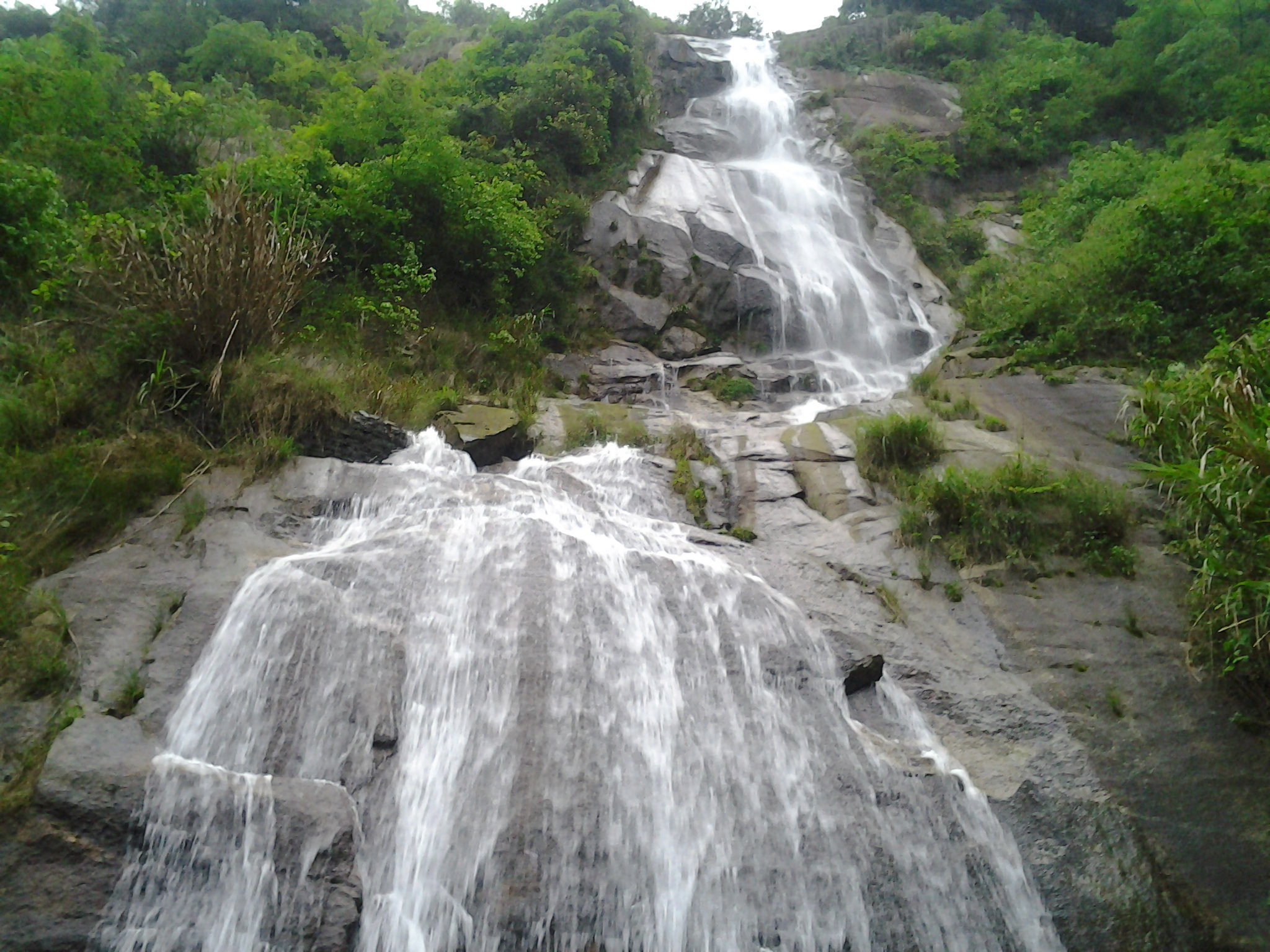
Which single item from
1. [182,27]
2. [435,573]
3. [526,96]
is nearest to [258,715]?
[435,573]

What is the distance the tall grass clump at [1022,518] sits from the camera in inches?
266

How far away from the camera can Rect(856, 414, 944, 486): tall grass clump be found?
8383mm

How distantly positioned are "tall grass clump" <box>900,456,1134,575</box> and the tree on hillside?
1061 inches

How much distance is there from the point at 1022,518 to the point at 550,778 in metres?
5.26

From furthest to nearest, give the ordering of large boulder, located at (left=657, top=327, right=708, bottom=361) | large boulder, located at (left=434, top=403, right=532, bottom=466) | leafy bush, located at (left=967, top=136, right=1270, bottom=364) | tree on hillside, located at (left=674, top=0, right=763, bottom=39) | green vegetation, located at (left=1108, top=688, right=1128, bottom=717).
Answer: tree on hillside, located at (left=674, top=0, right=763, bottom=39)
large boulder, located at (left=657, top=327, right=708, bottom=361)
leafy bush, located at (left=967, top=136, right=1270, bottom=364)
large boulder, located at (left=434, top=403, right=532, bottom=466)
green vegetation, located at (left=1108, top=688, right=1128, bottom=717)

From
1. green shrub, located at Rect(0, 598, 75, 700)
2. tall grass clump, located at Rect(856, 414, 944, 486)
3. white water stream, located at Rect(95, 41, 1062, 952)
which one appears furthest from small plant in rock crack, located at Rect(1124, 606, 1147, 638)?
green shrub, located at Rect(0, 598, 75, 700)

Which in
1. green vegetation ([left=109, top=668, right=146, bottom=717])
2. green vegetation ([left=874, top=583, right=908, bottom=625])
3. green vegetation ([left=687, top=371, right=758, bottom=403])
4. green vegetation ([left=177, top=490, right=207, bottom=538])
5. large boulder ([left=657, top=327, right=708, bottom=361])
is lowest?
green vegetation ([left=687, top=371, right=758, bottom=403])

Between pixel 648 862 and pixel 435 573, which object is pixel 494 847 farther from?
pixel 435 573

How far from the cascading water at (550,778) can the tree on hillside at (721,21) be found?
94.6 ft

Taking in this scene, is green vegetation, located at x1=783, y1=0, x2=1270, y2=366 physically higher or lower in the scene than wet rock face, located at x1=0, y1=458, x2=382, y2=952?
higher

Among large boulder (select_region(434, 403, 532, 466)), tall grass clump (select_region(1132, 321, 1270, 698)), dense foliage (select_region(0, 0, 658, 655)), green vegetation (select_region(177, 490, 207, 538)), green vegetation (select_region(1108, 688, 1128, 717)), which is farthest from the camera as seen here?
large boulder (select_region(434, 403, 532, 466))

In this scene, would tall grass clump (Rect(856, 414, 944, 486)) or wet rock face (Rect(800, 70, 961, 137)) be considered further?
wet rock face (Rect(800, 70, 961, 137))

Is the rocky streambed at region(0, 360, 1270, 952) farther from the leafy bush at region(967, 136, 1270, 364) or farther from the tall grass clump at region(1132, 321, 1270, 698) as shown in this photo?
the leafy bush at region(967, 136, 1270, 364)

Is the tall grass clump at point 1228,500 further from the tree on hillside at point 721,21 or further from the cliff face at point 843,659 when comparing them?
the tree on hillside at point 721,21
